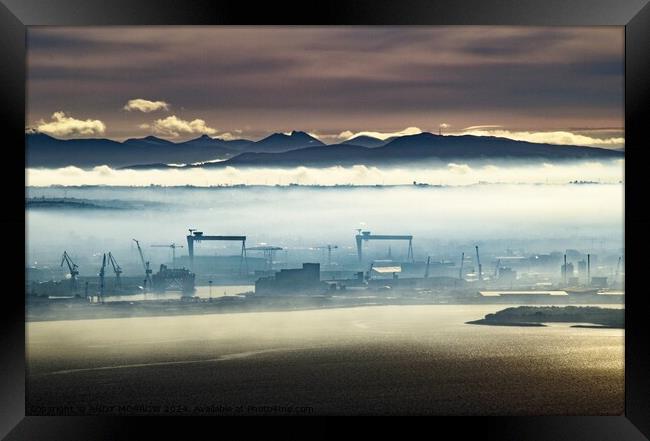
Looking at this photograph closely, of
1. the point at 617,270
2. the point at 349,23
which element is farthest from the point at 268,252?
the point at 617,270

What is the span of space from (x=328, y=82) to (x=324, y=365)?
1.53 m

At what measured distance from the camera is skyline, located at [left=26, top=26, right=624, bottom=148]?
4.59 metres

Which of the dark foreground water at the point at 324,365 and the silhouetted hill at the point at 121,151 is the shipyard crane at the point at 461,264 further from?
the silhouetted hill at the point at 121,151

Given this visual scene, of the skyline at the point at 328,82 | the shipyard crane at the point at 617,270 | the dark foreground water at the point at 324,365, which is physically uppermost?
the skyline at the point at 328,82

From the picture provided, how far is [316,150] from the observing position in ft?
15.5

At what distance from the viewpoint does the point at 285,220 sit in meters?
4.68

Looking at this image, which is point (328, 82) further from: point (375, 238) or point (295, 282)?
point (295, 282)

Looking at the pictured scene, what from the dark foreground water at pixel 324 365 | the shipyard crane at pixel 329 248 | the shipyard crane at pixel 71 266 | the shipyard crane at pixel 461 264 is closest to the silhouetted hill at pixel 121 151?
Result: the shipyard crane at pixel 71 266

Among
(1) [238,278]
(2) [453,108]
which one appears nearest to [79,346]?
(1) [238,278]

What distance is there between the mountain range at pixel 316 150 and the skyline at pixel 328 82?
5cm

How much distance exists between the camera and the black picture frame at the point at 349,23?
14.1 ft

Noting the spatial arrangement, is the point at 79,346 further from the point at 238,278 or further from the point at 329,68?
the point at 329,68

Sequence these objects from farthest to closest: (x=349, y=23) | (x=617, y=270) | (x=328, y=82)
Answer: (x=328, y=82) → (x=617, y=270) → (x=349, y=23)

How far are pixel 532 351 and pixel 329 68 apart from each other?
74.4 inches
